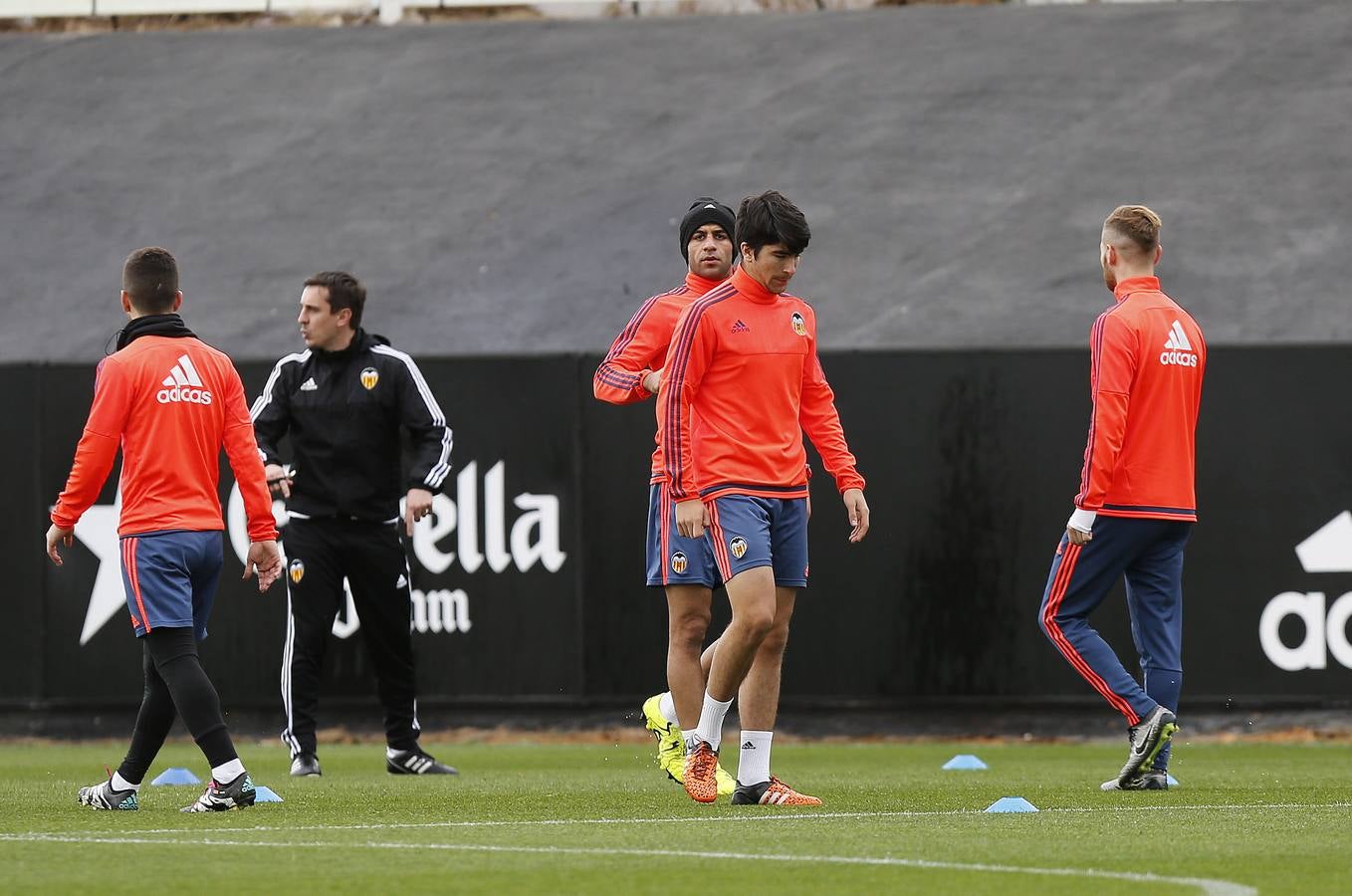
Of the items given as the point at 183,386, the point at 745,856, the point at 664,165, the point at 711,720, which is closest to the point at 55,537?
the point at 183,386

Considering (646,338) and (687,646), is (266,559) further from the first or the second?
(646,338)

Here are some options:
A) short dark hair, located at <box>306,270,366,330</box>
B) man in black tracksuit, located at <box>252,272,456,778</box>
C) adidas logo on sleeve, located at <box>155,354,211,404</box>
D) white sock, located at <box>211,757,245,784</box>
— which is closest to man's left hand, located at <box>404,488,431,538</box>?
man in black tracksuit, located at <box>252,272,456,778</box>

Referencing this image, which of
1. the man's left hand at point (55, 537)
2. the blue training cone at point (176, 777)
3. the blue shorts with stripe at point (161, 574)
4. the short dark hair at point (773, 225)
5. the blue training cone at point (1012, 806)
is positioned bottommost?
→ the blue training cone at point (176, 777)

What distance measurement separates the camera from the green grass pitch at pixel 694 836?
5.70m

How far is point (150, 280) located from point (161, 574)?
1.02 m

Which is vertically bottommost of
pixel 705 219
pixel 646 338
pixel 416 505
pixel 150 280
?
pixel 416 505

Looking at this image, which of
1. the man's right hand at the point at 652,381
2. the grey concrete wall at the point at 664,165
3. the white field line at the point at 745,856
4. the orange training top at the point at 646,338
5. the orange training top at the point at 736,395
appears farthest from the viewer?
the grey concrete wall at the point at 664,165

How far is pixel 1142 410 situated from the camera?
28.5ft

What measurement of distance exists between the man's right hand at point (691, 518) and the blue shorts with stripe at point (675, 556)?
51cm

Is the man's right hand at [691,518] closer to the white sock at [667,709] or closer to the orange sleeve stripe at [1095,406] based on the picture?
the white sock at [667,709]

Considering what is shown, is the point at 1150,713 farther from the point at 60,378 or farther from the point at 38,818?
the point at 60,378

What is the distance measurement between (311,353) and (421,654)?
288 cm

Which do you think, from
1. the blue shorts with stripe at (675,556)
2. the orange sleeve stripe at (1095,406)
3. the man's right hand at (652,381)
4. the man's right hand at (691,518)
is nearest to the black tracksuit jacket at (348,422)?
the man's right hand at (652,381)

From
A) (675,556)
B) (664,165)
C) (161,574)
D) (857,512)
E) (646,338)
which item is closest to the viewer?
(161,574)
